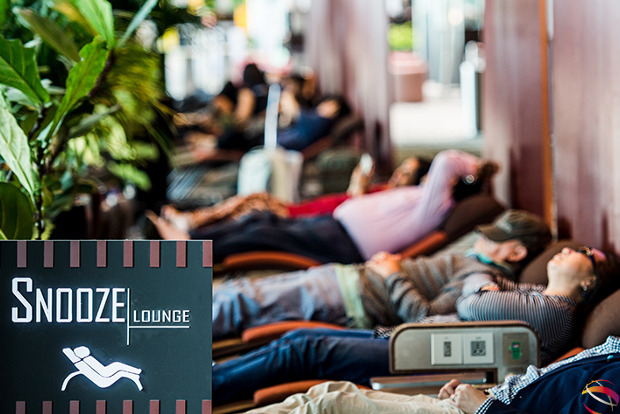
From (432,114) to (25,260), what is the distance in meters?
10.5

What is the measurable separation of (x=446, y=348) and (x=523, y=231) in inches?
36.7

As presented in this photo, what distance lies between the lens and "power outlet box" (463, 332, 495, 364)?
2.42 m

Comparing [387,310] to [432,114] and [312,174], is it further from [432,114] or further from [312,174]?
[432,114]

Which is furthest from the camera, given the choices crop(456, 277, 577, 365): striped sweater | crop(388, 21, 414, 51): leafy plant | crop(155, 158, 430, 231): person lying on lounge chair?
crop(388, 21, 414, 51): leafy plant

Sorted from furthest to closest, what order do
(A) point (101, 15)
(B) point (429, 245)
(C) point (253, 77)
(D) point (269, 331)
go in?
1. (C) point (253, 77)
2. (B) point (429, 245)
3. (D) point (269, 331)
4. (A) point (101, 15)

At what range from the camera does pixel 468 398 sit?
7.24 ft

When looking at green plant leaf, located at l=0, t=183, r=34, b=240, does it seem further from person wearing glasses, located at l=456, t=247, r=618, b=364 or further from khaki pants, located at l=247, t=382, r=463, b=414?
person wearing glasses, located at l=456, t=247, r=618, b=364

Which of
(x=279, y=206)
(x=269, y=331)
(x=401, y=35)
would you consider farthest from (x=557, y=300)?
(x=401, y=35)

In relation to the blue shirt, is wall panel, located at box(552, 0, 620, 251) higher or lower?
higher

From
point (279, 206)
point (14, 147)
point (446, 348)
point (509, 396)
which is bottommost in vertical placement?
point (509, 396)

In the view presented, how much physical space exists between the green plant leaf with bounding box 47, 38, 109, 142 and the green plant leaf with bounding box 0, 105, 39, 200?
0.42ft

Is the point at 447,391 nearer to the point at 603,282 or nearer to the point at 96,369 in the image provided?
the point at 603,282

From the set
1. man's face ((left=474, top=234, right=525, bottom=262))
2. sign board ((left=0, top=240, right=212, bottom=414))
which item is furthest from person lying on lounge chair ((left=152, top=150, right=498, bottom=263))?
sign board ((left=0, top=240, right=212, bottom=414))

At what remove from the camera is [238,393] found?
264 cm
